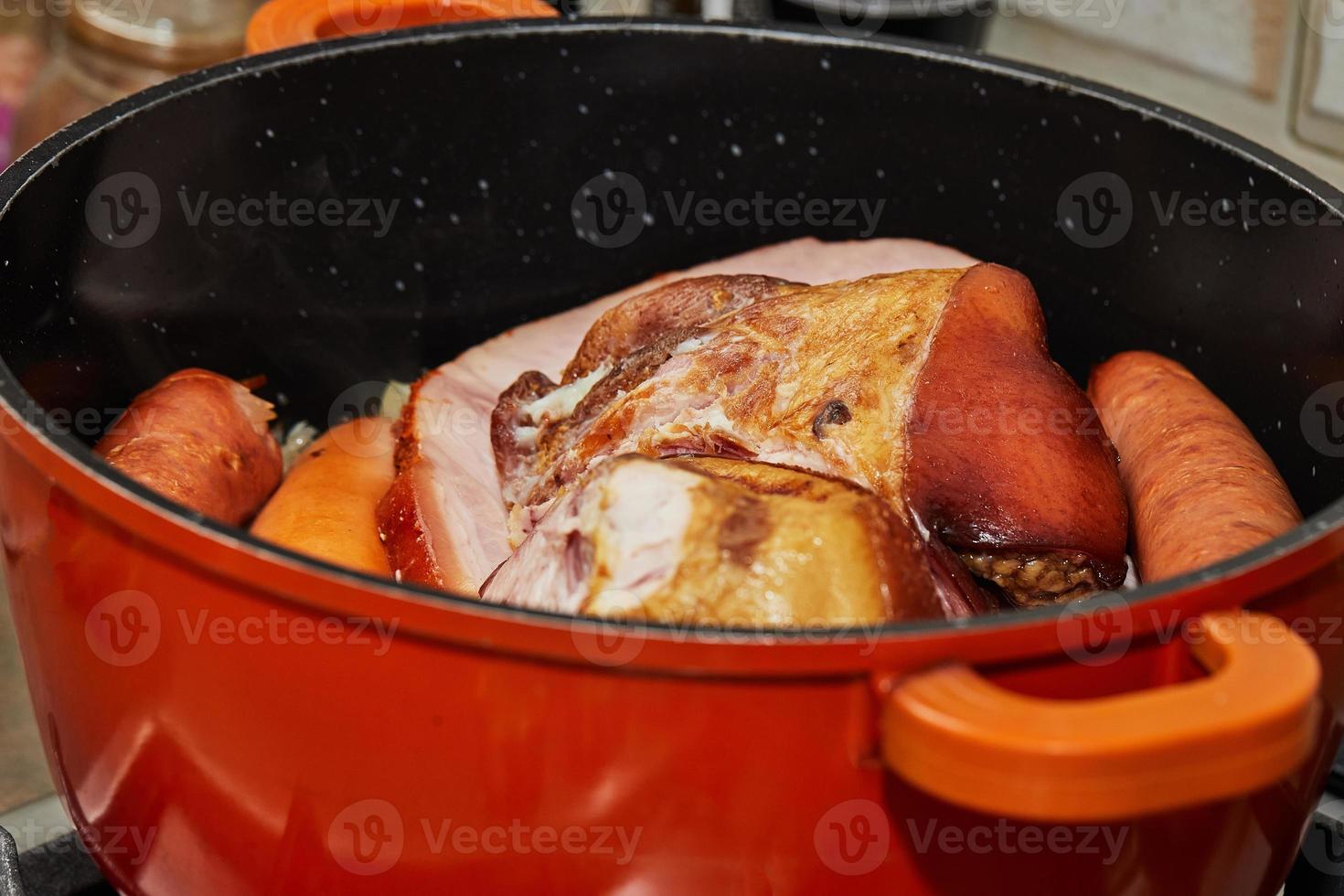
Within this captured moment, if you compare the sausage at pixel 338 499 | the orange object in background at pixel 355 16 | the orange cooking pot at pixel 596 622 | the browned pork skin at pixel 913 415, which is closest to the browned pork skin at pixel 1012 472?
the browned pork skin at pixel 913 415

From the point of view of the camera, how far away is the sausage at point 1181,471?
997mm

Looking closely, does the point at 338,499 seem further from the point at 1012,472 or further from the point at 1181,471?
the point at 1181,471

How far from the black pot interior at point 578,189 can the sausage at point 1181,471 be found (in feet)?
0.33

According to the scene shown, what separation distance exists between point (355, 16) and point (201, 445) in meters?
0.58

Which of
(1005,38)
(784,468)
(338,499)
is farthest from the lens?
(1005,38)

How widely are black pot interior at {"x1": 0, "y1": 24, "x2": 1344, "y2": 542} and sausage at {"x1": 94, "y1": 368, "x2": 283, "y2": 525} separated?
8 centimetres

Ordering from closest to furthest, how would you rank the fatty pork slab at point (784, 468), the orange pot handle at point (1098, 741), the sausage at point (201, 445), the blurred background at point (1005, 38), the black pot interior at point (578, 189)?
the orange pot handle at point (1098, 741), the fatty pork slab at point (784, 468), the sausage at point (201, 445), the black pot interior at point (578, 189), the blurred background at point (1005, 38)

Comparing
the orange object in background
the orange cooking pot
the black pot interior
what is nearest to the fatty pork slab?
the orange cooking pot

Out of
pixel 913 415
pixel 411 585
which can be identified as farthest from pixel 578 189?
pixel 411 585

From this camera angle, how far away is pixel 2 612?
216 cm

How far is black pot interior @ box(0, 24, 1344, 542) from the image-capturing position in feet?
4.11

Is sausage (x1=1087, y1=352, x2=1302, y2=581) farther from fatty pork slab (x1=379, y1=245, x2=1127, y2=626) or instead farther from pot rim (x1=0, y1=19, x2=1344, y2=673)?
pot rim (x1=0, y1=19, x2=1344, y2=673)

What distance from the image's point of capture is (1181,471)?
111 centimetres

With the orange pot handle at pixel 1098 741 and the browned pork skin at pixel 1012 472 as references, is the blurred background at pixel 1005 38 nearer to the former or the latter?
the browned pork skin at pixel 1012 472
